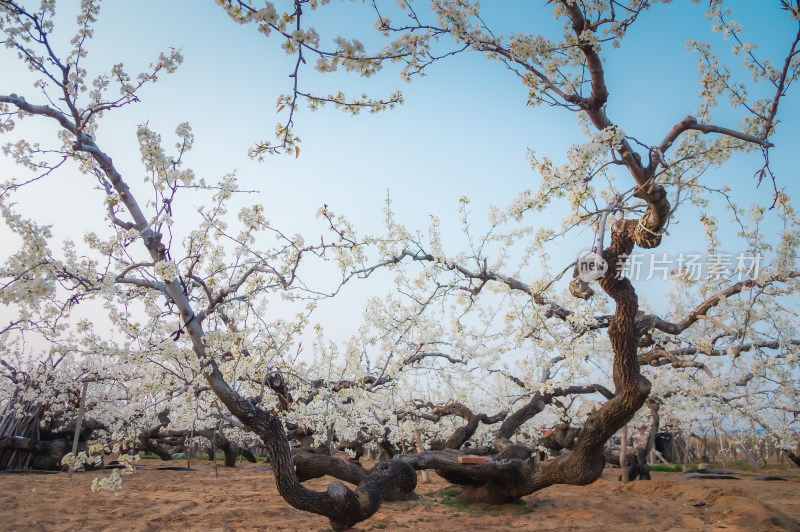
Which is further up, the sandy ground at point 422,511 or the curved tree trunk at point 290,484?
the curved tree trunk at point 290,484

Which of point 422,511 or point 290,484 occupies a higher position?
point 290,484

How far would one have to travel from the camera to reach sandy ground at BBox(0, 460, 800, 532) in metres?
6.68

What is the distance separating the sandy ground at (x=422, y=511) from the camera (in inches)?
263

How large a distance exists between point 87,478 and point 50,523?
6954mm

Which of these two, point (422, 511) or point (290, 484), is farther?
point (422, 511)

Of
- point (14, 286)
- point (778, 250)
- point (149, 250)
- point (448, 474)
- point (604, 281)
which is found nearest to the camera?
point (14, 286)

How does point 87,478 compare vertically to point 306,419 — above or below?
below

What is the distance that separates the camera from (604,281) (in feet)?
17.7

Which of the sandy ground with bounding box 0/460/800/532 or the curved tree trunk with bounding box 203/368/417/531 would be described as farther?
the sandy ground with bounding box 0/460/800/532

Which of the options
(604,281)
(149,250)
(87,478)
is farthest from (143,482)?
(604,281)

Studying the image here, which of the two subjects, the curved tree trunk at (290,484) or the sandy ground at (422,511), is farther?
the sandy ground at (422,511)

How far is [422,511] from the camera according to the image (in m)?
8.00

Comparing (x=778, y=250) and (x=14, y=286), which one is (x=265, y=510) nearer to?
(x=14, y=286)

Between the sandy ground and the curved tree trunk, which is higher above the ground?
the curved tree trunk
